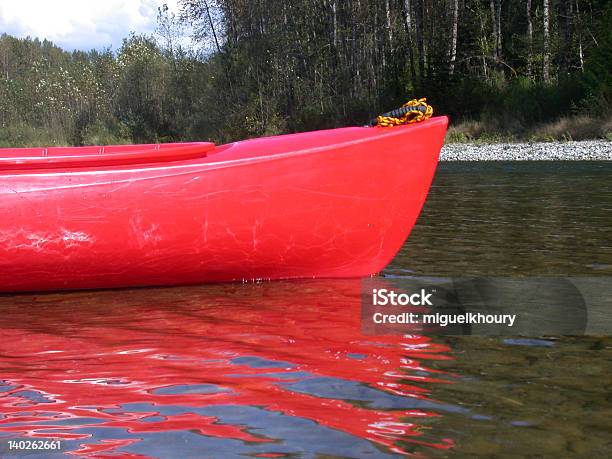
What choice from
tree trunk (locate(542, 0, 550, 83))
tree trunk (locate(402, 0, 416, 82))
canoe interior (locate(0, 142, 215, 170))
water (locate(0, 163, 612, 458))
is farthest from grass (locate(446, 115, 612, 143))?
canoe interior (locate(0, 142, 215, 170))

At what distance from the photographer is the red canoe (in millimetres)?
4273

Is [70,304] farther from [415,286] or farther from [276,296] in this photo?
[415,286]

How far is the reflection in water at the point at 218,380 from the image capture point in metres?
2.28

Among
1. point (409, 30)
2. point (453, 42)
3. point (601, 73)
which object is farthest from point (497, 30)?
point (601, 73)

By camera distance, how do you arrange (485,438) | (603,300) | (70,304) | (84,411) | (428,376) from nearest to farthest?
(485,438) < (84,411) < (428,376) < (603,300) < (70,304)

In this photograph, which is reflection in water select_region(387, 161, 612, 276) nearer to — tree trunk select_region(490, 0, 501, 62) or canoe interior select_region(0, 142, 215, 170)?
canoe interior select_region(0, 142, 215, 170)

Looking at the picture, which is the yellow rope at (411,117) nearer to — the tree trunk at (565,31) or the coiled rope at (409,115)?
the coiled rope at (409,115)

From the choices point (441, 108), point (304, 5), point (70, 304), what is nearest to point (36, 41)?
point (304, 5)

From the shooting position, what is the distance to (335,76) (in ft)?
96.6

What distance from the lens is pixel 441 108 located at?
24.2m

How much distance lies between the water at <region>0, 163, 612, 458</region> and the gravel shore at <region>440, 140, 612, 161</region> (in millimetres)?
11459

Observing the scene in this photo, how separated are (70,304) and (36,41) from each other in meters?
82.2

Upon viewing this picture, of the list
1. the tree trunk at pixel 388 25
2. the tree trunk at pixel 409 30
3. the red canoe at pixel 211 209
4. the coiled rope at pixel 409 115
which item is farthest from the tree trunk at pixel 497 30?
the red canoe at pixel 211 209

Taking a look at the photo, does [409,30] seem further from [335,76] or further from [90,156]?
[90,156]
